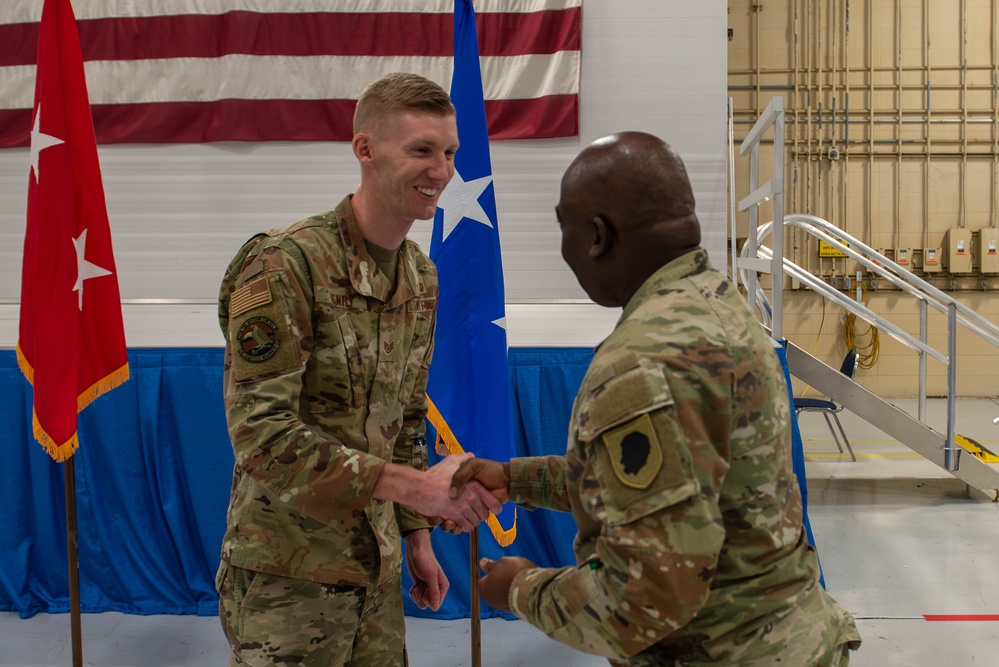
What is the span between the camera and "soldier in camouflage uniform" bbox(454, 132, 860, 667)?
97 cm

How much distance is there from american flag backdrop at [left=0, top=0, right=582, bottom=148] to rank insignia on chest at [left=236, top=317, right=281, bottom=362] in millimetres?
3265

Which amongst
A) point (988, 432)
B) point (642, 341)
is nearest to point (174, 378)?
point (642, 341)

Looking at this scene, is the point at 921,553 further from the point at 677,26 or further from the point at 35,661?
the point at 35,661

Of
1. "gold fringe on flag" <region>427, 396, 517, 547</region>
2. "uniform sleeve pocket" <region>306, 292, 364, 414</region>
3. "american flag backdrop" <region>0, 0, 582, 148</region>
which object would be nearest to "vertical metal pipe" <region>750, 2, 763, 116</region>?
"american flag backdrop" <region>0, 0, 582, 148</region>

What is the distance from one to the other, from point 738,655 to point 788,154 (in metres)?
9.51

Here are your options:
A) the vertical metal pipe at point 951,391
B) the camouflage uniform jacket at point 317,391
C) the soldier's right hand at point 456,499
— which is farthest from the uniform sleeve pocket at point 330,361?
the vertical metal pipe at point 951,391

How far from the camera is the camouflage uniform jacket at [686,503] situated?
0.96 meters

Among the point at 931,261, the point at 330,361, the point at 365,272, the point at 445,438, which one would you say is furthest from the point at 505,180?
the point at 931,261

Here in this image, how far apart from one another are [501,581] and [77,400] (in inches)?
88.2

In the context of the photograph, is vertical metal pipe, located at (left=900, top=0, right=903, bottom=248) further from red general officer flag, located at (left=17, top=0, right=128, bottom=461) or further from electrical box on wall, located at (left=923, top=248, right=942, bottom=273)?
red general officer flag, located at (left=17, top=0, right=128, bottom=461)

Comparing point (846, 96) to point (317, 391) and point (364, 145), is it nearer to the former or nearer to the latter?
point (364, 145)

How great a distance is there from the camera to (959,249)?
31.1 feet

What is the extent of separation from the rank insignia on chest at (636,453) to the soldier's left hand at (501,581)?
0.82ft

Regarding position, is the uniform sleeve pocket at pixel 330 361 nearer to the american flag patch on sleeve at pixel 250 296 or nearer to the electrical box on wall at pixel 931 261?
the american flag patch on sleeve at pixel 250 296
